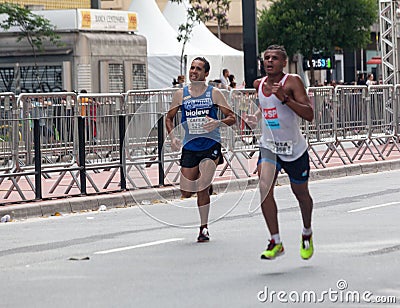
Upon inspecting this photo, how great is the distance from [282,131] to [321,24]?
147 ft

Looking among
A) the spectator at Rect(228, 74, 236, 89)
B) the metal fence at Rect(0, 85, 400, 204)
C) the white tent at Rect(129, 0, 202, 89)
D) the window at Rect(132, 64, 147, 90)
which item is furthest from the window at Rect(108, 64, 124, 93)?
the metal fence at Rect(0, 85, 400, 204)

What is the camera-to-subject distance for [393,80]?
2995cm

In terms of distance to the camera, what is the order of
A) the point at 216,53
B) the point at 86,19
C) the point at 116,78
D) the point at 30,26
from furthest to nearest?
the point at 216,53
the point at 116,78
the point at 30,26
the point at 86,19

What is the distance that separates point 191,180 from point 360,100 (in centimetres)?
1188

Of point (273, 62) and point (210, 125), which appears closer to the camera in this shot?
point (273, 62)

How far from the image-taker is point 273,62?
410 inches

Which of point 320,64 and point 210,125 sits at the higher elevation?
point 320,64

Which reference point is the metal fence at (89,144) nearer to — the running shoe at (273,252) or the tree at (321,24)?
the running shoe at (273,252)

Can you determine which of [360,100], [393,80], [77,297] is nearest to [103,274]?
[77,297]

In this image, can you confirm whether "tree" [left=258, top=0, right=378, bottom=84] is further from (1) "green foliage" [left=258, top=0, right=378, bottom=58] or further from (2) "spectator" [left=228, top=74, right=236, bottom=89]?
(2) "spectator" [left=228, top=74, right=236, bottom=89]

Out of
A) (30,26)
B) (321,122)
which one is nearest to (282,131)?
(321,122)

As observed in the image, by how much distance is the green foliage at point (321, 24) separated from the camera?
54250 mm

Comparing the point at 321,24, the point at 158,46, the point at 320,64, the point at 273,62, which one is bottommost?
the point at 273,62

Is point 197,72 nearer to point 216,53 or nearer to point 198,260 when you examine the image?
point 198,260
